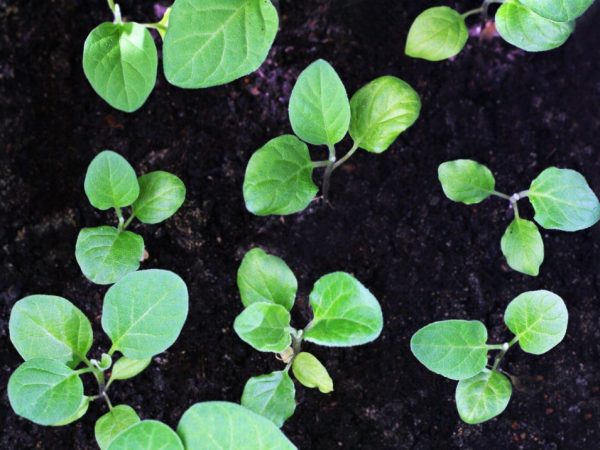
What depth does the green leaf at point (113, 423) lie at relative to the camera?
1.21 metres

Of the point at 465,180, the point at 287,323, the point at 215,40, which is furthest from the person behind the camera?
the point at 465,180

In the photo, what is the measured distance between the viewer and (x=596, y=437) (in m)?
1.33

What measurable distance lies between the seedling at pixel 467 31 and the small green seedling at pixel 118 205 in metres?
0.47

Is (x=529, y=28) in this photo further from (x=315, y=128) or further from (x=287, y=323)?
(x=287, y=323)

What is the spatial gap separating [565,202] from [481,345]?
269 millimetres

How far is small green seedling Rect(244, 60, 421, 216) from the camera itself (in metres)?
1.12

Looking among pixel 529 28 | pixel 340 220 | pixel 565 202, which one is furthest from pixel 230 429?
pixel 529 28

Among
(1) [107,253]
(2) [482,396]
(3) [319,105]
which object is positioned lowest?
(2) [482,396]

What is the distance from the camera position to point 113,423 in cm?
122

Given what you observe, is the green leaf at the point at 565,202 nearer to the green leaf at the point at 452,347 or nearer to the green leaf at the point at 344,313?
the green leaf at the point at 452,347

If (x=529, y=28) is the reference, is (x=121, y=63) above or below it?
above

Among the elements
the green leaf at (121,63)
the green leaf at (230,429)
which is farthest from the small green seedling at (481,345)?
the green leaf at (121,63)

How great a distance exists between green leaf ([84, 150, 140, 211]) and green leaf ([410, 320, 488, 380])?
500 mm

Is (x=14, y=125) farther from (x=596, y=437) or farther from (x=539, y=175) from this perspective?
(x=596, y=437)
